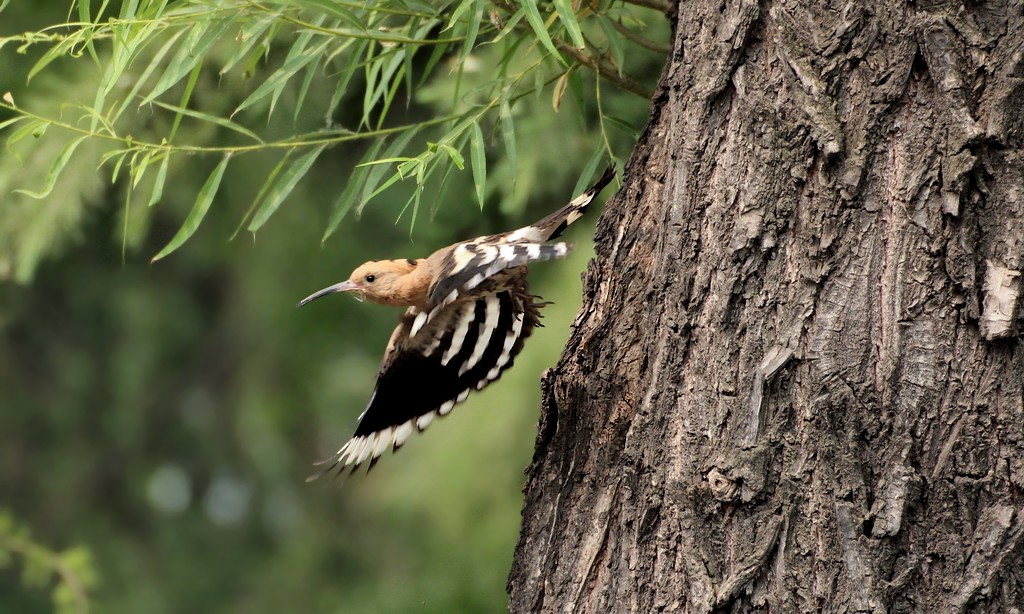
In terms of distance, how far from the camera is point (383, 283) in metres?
1.97

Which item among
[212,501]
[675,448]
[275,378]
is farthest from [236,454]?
[675,448]

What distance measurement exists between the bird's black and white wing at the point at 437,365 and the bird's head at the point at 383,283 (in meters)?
0.13

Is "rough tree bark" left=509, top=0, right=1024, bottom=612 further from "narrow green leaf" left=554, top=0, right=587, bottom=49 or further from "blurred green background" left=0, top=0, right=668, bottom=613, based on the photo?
"blurred green background" left=0, top=0, right=668, bottom=613

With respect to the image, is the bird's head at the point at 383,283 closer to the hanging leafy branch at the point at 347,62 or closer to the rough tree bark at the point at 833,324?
the hanging leafy branch at the point at 347,62

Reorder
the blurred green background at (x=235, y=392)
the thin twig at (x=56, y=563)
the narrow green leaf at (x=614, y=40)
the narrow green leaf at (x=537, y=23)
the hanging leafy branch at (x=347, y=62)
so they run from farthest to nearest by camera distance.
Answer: the thin twig at (x=56, y=563) → the blurred green background at (x=235, y=392) → the narrow green leaf at (x=614, y=40) → the hanging leafy branch at (x=347, y=62) → the narrow green leaf at (x=537, y=23)

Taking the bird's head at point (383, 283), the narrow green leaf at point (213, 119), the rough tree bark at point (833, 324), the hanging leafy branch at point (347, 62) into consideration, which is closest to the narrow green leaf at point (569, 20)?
the hanging leafy branch at point (347, 62)

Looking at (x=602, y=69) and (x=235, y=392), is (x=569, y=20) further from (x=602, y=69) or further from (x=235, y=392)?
(x=235, y=392)

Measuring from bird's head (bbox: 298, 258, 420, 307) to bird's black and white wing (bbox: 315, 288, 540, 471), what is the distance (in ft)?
0.42

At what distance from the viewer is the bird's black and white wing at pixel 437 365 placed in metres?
1.78

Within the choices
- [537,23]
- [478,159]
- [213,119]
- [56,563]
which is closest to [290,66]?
[213,119]

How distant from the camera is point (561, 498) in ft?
4.78

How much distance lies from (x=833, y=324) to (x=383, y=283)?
38.0 inches

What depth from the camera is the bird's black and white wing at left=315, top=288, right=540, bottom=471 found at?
1.78 metres

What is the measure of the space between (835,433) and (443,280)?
2.22 feet
